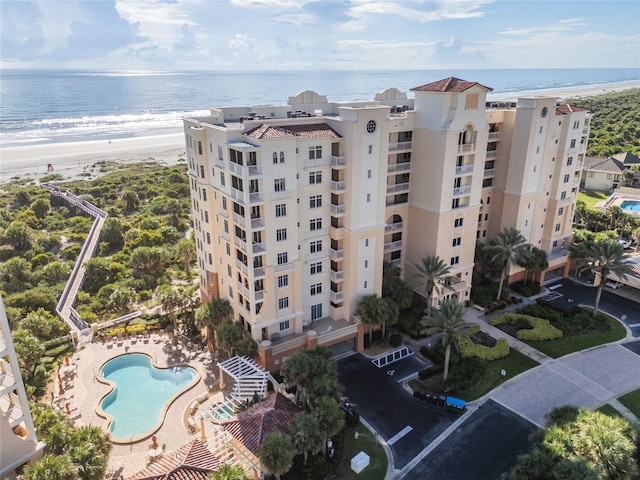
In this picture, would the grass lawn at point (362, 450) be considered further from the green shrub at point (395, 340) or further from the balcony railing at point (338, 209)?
the balcony railing at point (338, 209)

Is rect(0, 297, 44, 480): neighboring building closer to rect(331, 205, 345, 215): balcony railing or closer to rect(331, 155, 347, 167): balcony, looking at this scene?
rect(331, 205, 345, 215): balcony railing

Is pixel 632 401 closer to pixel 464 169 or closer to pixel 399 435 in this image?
pixel 399 435

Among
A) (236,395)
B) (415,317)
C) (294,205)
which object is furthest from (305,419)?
(415,317)

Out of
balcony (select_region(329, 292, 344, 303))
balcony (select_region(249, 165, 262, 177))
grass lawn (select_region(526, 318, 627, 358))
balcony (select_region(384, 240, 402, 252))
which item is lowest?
grass lawn (select_region(526, 318, 627, 358))

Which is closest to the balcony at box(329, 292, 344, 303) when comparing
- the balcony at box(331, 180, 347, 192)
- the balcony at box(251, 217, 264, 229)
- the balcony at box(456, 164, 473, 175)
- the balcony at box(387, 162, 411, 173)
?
the balcony at box(331, 180, 347, 192)

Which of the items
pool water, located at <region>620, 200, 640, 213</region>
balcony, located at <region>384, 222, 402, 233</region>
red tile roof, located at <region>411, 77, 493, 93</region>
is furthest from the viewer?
pool water, located at <region>620, 200, 640, 213</region>

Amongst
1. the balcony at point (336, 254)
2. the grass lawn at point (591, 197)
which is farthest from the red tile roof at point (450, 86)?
the grass lawn at point (591, 197)
